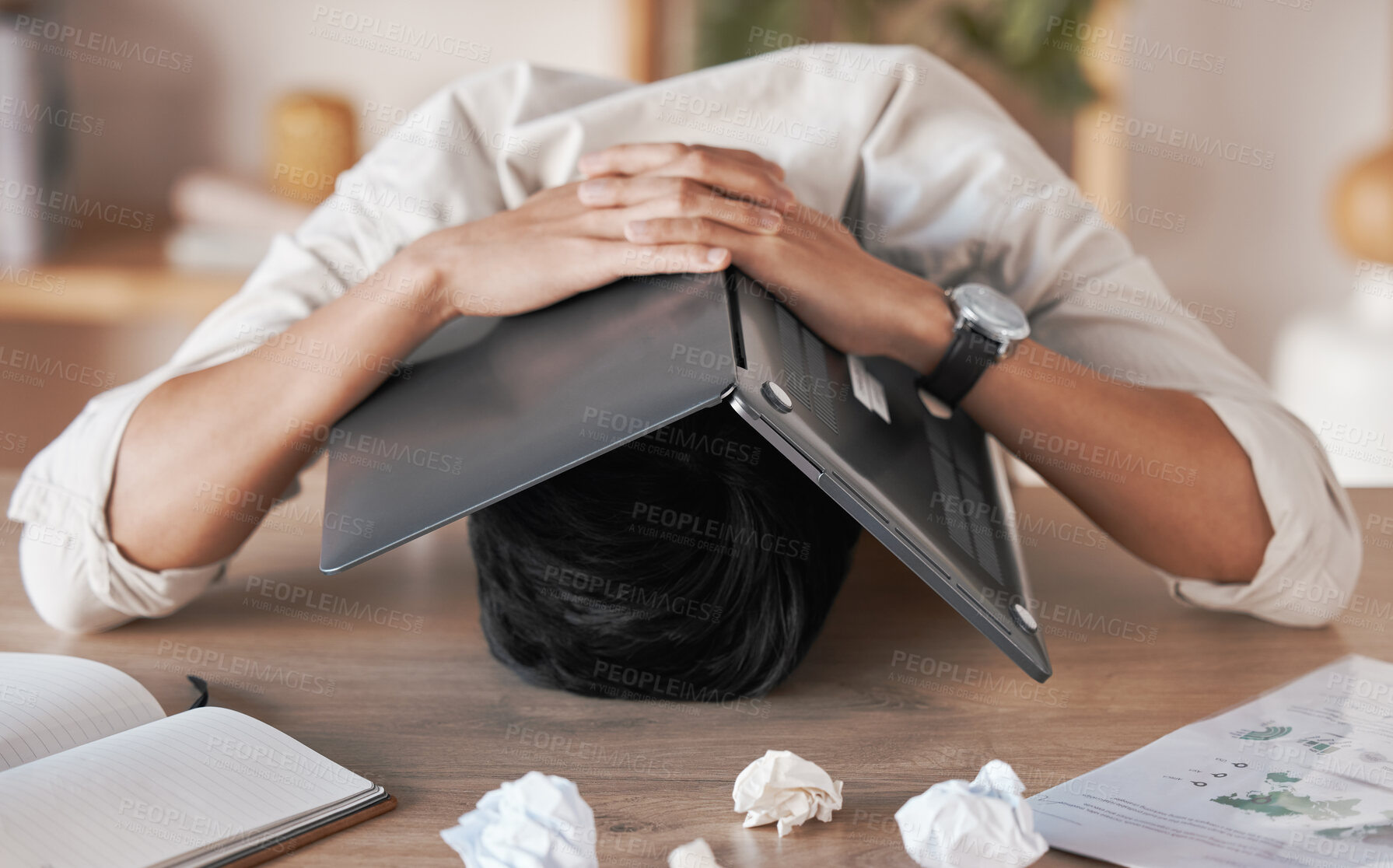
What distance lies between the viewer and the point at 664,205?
78 centimetres

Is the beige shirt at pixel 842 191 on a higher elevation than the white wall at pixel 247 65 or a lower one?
lower

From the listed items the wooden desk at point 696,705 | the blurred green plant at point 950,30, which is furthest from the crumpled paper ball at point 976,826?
the blurred green plant at point 950,30

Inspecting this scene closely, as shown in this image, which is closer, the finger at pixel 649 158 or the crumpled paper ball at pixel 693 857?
the crumpled paper ball at pixel 693 857

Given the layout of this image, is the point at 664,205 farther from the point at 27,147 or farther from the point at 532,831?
the point at 27,147

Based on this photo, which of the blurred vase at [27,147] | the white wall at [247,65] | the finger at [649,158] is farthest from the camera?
the white wall at [247,65]

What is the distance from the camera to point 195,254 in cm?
211

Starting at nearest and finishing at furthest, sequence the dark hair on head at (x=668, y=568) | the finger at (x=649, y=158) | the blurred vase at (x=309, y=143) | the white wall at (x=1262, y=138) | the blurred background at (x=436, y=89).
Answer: the dark hair on head at (x=668, y=568) → the finger at (x=649, y=158) → the blurred background at (x=436, y=89) → the blurred vase at (x=309, y=143) → the white wall at (x=1262, y=138)

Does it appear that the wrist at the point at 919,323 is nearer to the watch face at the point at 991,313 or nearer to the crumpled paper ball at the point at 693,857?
the watch face at the point at 991,313

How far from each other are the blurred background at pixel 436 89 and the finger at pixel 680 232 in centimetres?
152

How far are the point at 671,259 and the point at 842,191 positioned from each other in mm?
312

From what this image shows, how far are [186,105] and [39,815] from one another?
219 cm

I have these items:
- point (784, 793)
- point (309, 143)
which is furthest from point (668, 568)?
point (309, 143)

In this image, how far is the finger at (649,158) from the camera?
0.81 m

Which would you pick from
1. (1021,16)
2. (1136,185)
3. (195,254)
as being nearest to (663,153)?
(195,254)
